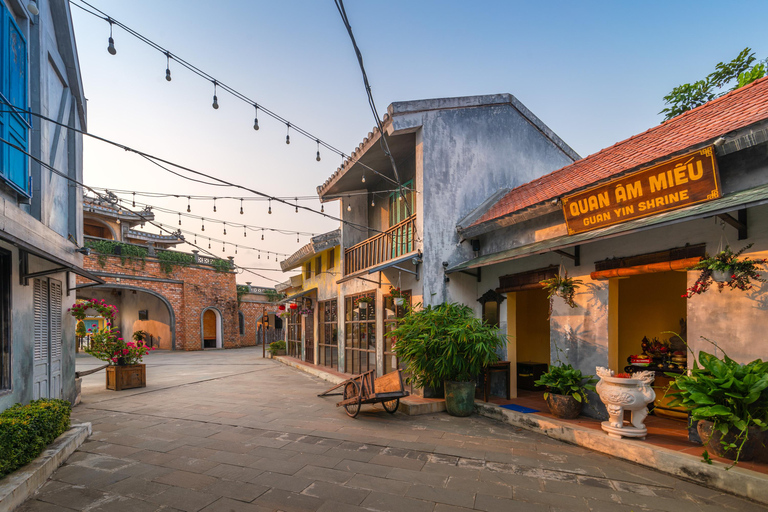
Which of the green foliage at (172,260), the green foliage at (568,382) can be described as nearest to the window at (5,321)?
the green foliage at (568,382)

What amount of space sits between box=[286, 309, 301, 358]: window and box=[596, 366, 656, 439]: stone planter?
13712mm

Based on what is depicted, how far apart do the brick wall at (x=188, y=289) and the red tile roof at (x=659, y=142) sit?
71.9ft

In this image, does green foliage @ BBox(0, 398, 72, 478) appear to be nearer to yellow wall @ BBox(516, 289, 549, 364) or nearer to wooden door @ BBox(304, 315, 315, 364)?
yellow wall @ BBox(516, 289, 549, 364)

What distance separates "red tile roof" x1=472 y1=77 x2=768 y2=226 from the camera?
540cm

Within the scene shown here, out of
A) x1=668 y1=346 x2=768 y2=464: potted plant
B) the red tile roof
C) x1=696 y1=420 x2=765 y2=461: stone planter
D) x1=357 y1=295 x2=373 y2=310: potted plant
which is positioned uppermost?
the red tile roof

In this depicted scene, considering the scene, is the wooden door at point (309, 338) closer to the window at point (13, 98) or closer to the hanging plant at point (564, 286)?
the hanging plant at point (564, 286)

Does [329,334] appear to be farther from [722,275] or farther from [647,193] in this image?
[722,275]

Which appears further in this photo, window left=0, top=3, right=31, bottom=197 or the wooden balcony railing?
the wooden balcony railing

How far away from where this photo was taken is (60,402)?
18.5 ft

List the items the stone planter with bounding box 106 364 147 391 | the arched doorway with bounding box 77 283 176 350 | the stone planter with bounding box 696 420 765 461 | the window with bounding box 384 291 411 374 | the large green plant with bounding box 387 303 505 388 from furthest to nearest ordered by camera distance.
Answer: the arched doorway with bounding box 77 283 176 350 → the stone planter with bounding box 106 364 147 391 → the window with bounding box 384 291 411 374 → the large green plant with bounding box 387 303 505 388 → the stone planter with bounding box 696 420 765 461

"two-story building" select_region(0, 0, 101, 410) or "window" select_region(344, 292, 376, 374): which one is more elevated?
"two-story building" select_region(0, 0, 101, 410)

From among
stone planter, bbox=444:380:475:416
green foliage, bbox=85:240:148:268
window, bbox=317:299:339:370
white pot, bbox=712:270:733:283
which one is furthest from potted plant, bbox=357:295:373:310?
green foliage, bbox=85:240:148:268

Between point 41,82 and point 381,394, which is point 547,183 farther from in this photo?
point 41,82

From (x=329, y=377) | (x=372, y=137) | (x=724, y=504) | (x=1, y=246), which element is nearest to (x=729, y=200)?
(x=724, y=504)
